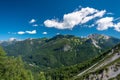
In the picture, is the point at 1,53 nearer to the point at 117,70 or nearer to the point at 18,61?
the point at 18,61

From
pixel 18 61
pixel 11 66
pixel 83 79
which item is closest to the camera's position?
pixel 11 66

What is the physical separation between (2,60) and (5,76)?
501 centimetres

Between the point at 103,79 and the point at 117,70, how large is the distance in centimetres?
1008

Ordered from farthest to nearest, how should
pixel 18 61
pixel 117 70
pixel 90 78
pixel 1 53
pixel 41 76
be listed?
pixel 90 78, pixel 117 70, pixel 41 76, pixel 18 61, pixel 1 53

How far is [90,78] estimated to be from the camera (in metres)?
168

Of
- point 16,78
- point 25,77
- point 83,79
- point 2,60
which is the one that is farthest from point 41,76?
point 83,79

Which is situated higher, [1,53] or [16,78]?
[1,53]

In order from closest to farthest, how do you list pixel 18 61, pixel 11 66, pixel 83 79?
pixel 11 66 → pixel 18 61 → pixel 83 79

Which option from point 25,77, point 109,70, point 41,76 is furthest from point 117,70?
point 25,77

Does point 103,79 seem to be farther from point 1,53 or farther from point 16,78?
point 1,53

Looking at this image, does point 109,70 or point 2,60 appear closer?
point 2,60

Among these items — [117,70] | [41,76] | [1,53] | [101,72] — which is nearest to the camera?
[1,53]

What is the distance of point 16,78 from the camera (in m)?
72.5

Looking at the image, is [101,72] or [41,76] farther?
[101,72]
